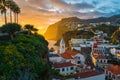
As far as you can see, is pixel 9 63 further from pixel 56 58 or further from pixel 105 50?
pixel 105 50

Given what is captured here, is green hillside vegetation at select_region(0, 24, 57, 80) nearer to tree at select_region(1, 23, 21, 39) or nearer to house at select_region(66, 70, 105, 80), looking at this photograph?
tree at select_region(1, 23, 21, 39)

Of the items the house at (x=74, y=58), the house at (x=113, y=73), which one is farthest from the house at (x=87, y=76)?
the house at (x=74, y=58)

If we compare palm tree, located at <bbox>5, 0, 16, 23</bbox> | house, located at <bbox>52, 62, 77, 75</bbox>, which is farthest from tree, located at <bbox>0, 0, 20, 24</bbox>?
house, located at <bbox>52, 62, 77, 75</bbox>

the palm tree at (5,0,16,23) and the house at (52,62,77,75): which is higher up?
the palm tree at (5,0,16,23)

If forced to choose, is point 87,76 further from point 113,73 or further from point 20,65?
point 20,65

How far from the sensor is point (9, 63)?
1938 centimetres

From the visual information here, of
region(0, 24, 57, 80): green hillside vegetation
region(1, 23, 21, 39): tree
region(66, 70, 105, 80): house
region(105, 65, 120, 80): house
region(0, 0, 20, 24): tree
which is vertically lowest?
region(105, 65, 120, 80): house

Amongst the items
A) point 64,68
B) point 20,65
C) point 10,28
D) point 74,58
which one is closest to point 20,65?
point 20,65

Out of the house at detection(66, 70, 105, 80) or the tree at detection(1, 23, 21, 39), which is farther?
the house at detection(66, 70, 105, 80)

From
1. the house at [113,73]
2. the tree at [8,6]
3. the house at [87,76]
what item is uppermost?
the tree at [8,6]

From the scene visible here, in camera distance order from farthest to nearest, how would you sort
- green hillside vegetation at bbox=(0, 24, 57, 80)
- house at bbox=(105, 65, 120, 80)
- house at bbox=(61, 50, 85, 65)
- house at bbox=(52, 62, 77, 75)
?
house at bbox=(61, 50, 85, 65) → house at bbox=(105, 65, 120, 80) → house at bbox=(52, 62, 77, 75) → green hillside vegetation at bbox=(0, 24, 57, 80)

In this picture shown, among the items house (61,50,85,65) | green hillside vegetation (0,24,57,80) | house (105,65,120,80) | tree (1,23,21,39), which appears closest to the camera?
green hillside vegetation (0,24,57,80)

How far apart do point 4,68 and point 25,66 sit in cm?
203

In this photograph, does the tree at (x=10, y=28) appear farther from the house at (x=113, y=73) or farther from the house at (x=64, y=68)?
the house at (x=113, y=73)
